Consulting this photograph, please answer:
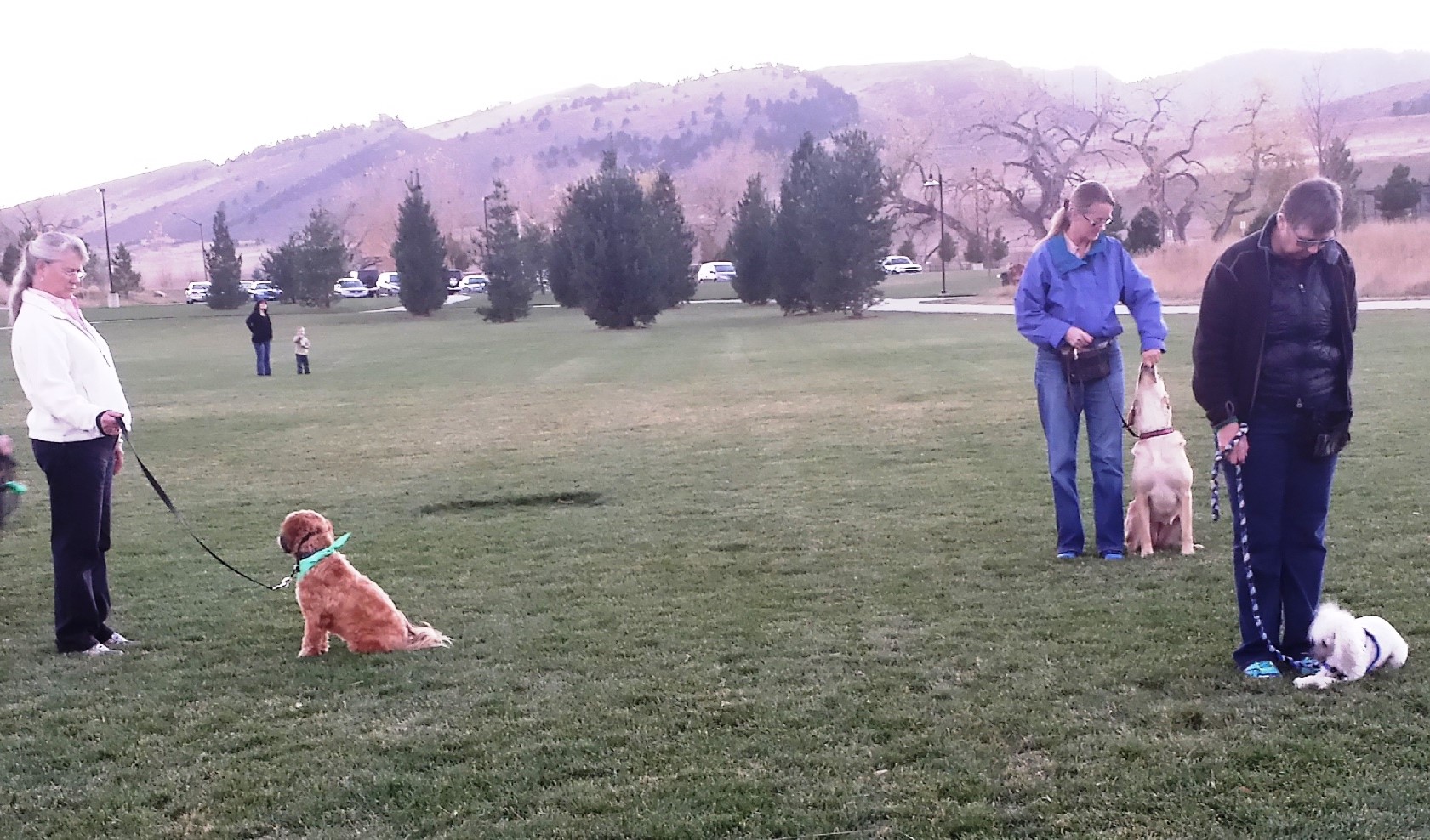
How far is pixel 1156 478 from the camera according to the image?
6750 mm

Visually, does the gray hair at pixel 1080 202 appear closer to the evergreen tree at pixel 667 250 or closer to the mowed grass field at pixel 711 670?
the mowed grass field at pixel 711 670

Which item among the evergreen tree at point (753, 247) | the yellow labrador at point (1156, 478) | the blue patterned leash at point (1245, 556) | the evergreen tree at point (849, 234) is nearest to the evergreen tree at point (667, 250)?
the evergreen tree at point (753, 247)

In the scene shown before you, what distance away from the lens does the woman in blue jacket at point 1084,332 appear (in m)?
6.54

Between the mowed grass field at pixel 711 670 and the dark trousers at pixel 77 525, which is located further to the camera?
the dark trousers at pixel 77 525

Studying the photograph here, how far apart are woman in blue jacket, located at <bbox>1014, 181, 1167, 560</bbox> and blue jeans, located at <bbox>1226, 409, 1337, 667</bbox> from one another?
1806mm

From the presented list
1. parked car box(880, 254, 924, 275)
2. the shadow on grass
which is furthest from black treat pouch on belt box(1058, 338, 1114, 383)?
parked car box(880, 254, 924, 275)

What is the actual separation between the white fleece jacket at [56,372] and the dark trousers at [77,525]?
11 centimetres

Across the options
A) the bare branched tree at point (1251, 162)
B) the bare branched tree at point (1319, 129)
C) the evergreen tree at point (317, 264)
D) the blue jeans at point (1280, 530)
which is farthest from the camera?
the bare branched tree at point (1251, 162)

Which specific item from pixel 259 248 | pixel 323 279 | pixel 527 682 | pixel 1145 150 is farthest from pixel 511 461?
pixel 259 248

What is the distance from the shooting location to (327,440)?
14.6m

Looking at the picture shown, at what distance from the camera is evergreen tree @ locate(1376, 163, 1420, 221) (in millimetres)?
49688

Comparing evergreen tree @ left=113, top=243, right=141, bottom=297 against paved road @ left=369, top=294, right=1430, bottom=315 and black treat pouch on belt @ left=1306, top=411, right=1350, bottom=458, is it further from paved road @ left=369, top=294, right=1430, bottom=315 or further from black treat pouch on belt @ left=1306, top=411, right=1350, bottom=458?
black treat pouch on belt @ left=1306, top=411, right=1350, bottom=458

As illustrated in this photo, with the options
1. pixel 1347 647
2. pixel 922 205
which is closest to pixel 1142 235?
pixel 922 205

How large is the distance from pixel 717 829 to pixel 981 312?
38855mm
